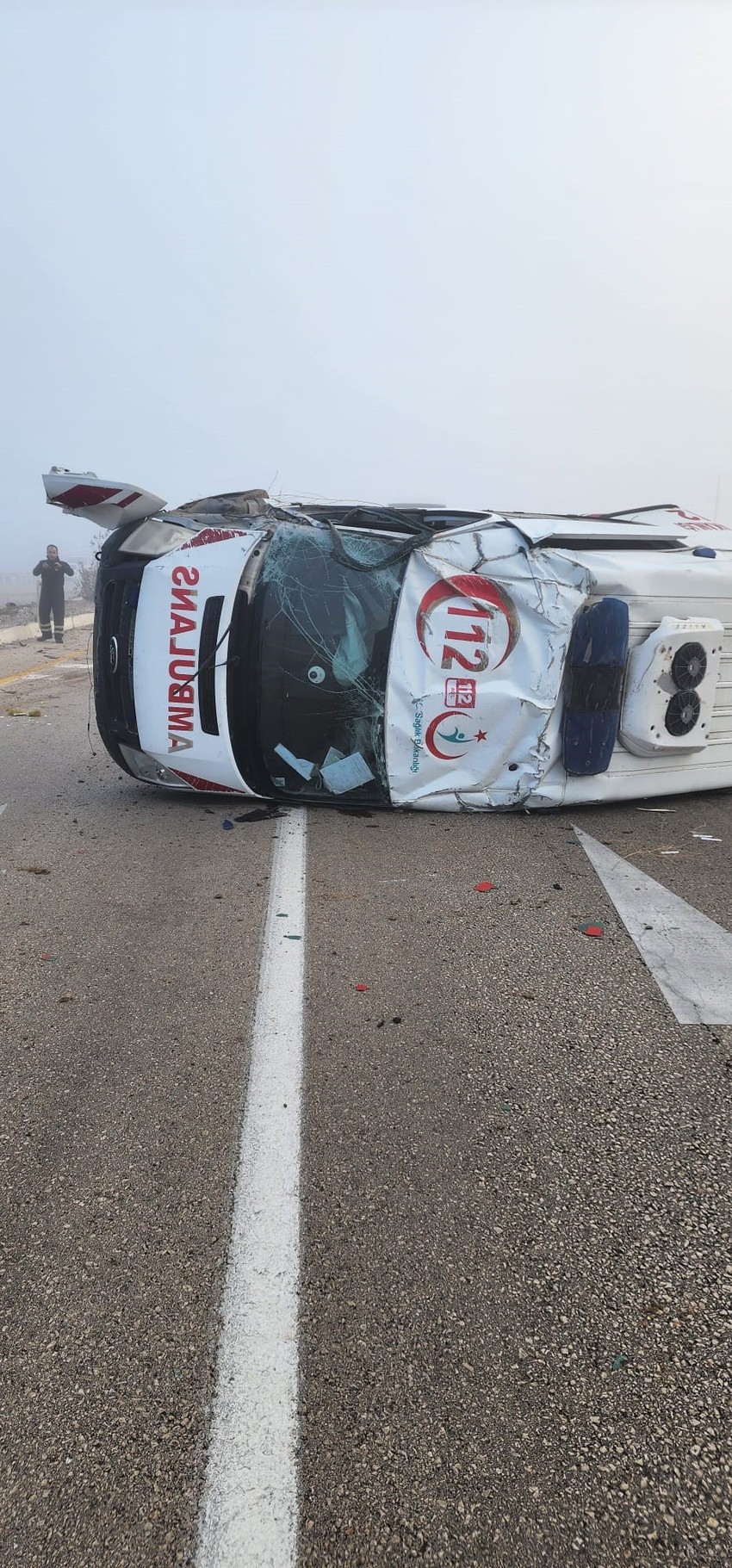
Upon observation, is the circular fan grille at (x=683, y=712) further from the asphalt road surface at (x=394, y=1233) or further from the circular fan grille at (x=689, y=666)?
the asphalt road surface at (x=394, y=1233)

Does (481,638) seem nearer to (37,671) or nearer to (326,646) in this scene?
(326,646)

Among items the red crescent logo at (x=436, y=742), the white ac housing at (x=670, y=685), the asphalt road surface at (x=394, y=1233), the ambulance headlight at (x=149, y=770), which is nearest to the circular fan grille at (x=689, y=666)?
the white ac housing at (x=670, y=685)

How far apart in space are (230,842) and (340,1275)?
286 centimetres

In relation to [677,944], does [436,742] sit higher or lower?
higher

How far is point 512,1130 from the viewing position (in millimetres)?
2053

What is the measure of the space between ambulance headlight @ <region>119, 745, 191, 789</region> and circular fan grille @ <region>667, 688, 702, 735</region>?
276 centimetres

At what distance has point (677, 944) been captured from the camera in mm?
3068

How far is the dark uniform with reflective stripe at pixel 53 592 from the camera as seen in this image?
16.3m

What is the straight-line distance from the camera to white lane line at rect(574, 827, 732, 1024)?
2.64 metres

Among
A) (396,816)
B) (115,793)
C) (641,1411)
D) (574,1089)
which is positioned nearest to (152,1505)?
(641,1411)

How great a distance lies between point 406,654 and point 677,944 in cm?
211

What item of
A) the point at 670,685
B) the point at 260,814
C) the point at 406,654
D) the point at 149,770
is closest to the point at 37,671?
the point at 149,770

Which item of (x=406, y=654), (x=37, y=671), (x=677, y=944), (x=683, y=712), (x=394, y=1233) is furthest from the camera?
(x=37, y=671)

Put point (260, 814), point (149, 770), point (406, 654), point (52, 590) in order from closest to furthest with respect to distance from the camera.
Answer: point (406, 654)
point (260, 814)
point (149, 770)
point (52, 590)
